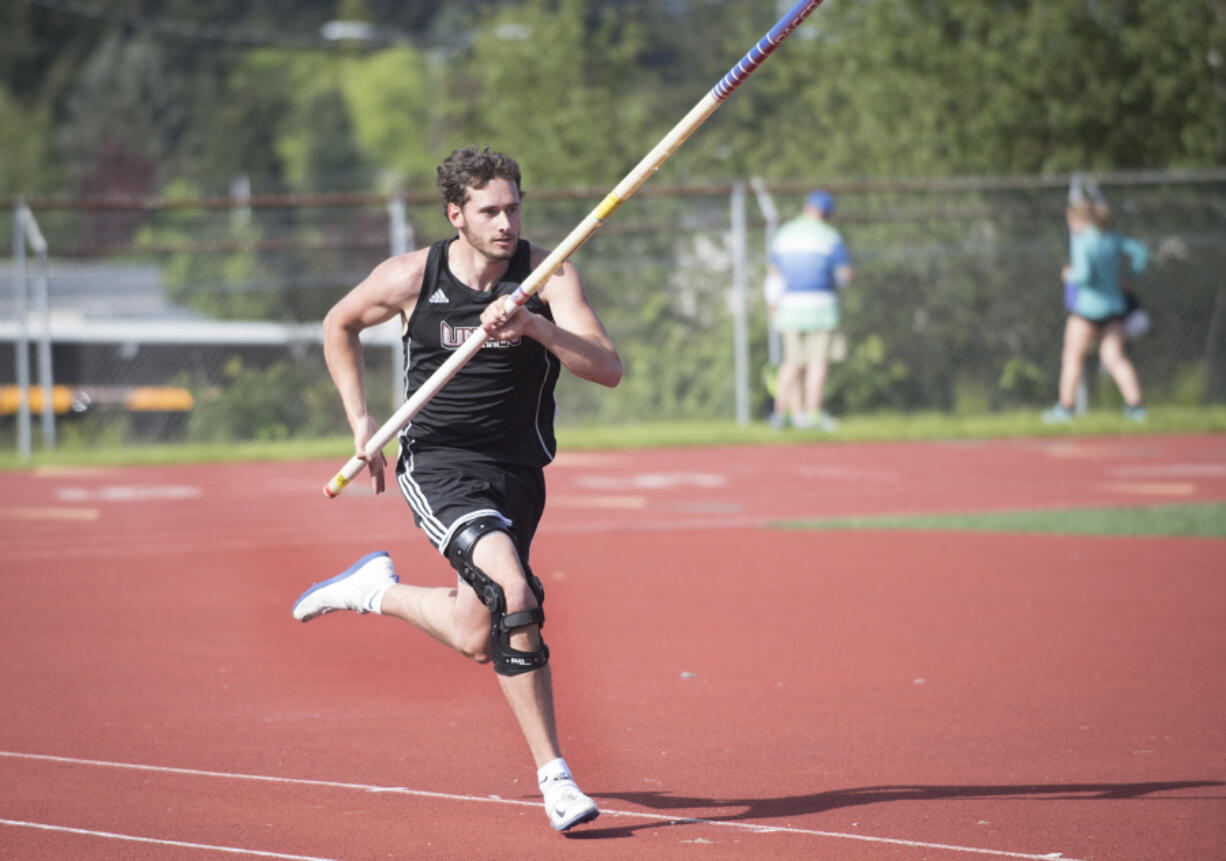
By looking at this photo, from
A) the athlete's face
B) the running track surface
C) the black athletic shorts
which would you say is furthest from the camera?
the black athletic shorts

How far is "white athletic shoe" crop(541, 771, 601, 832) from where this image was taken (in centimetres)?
496

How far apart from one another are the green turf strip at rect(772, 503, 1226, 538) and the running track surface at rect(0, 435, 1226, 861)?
1.16 ft

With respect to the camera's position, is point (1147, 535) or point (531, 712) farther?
point (1147, 535)

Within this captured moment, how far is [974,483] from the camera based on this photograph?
14.6 m

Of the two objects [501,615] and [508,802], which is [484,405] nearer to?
[501,615]

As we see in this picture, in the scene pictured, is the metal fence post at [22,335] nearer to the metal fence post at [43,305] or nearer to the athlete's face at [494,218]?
the metal fence post at [43,305]

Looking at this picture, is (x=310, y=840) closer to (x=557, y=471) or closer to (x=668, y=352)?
(x=557, y=471)

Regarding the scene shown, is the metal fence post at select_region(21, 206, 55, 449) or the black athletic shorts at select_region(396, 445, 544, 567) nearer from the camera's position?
the black athletic shorts at select_region(396, 445, 544, 567)

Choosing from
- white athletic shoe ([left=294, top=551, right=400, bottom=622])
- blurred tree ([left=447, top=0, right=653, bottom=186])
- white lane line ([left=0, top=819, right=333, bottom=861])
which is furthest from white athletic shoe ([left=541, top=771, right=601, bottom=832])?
blurred tree ([left=447, top=0, right=653, bottom=186])

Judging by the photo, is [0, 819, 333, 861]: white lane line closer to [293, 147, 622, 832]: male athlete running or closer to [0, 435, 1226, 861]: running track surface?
[0, 435, 1226, 861]: running track surface

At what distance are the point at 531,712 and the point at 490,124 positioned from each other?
94.9 feet

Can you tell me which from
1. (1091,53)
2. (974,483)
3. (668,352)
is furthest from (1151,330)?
(974,483)

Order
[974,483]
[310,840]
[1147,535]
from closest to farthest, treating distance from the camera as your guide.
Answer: [310,840], [1147,535], [974,483]

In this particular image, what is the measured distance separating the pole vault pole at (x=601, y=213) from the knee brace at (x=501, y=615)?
403 mm
